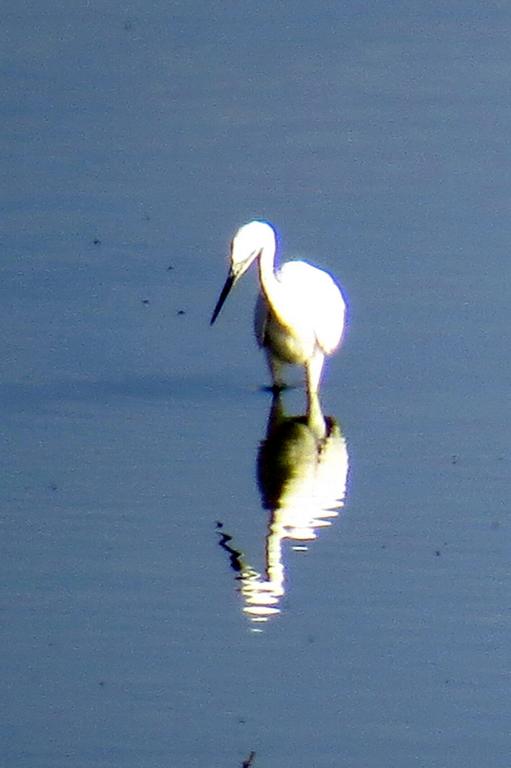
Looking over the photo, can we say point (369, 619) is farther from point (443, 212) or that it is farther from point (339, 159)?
point (339, 159)

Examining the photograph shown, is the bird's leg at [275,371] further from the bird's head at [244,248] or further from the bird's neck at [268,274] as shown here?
the bird's head at [244,248]

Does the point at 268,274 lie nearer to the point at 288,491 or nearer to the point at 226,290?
the point at 226,290

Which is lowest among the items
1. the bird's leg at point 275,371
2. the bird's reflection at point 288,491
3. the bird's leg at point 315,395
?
the bird's reflection at point 288,491

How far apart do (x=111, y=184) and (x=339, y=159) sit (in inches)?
58.8

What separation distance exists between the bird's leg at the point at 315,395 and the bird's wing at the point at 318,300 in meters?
0.12

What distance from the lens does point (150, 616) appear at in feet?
30.6

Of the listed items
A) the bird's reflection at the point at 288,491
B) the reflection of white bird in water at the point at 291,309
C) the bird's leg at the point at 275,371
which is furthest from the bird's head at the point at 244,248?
the bird's reflection at the point at 288,491

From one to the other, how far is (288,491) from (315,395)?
1.45m

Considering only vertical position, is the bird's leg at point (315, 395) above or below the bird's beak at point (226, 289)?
below

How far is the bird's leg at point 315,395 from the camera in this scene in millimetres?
12000

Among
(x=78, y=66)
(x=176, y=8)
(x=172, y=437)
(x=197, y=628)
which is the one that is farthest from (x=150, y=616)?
(x=176, y=8)

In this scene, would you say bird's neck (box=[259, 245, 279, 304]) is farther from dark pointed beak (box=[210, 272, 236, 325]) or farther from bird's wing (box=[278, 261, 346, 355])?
dark pointed beak (box=[210, 272, 236, 325])

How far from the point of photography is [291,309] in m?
12.8

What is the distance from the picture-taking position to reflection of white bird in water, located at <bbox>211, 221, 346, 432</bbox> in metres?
12.3
